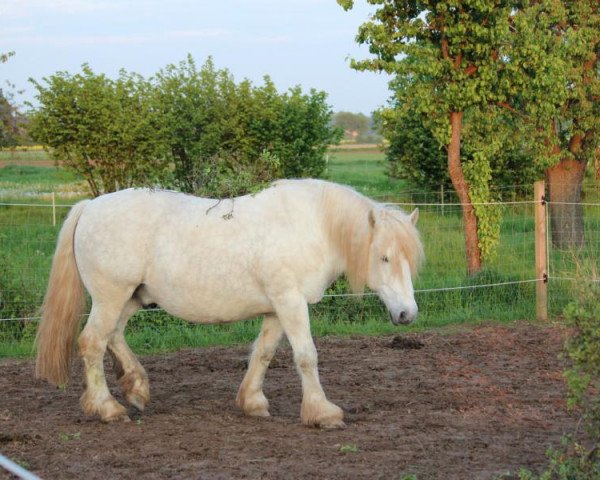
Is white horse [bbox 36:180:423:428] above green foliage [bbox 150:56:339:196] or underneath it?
underneath

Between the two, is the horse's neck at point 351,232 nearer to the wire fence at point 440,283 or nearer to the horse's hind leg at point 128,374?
the horse's hind leg at point 128,374

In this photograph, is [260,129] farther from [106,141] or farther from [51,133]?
[51,133]

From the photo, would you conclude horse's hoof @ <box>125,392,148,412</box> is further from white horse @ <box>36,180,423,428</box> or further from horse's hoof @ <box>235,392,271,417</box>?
horse's hoof @ <box>235,392,271,417</box>

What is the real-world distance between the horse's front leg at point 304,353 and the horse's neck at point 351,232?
0.39m

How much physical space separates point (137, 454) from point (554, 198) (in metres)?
11.6

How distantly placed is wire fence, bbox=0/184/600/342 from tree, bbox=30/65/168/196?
11.7ft

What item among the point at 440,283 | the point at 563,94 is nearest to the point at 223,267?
the point at 440,283

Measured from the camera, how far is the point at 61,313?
596 cm

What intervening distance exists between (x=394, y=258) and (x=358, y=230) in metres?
0.33

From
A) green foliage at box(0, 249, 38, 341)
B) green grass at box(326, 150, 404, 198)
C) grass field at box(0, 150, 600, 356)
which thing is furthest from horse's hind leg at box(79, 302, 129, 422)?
green grass at box(326, 150, 404, 198)

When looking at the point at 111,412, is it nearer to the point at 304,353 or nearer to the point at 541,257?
the point at 304,353

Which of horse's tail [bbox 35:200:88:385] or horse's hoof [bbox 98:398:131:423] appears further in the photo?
horse's tail [bbox 35:200:88:385]

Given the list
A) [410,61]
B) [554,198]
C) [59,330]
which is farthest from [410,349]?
[554,198]

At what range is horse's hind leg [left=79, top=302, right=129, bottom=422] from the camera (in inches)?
225
